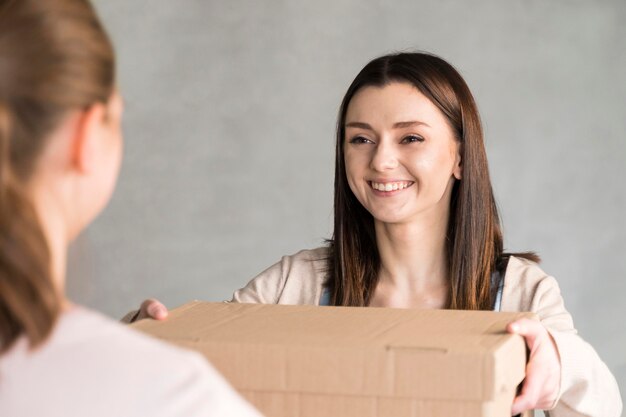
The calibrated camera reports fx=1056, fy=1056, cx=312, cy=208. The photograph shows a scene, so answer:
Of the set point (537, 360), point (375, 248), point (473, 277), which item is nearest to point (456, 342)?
point (537, 360)

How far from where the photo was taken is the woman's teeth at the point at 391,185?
1702 mm

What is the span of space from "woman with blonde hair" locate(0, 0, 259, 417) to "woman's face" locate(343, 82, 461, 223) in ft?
3.22

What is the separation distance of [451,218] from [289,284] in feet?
0.98

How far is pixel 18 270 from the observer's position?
0.71m

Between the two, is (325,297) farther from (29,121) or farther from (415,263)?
(29,121)

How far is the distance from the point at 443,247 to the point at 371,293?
0.14 meters

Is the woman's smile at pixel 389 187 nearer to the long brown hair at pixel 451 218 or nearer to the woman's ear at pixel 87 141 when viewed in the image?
the long brown hair at pixel 451 218

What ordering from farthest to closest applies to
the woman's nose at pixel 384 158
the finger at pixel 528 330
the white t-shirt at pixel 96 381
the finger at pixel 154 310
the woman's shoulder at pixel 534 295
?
the woman's nose at pixel 384 158 → the woman's shoulder at pixel 534 295 → the finger at pixel 154 310 → the finger at pixel 528 330 → the white t-shirt at pixel 96 381

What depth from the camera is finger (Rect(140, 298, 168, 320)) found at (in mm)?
1262

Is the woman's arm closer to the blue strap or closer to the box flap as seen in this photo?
the box flap

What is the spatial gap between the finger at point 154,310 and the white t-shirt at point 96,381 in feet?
1.79

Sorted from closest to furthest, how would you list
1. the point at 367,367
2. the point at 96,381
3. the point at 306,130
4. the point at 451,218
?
1. the point at 96,381
2. the point at 367,367
3. the point at 451,218
4. the point at 306,130

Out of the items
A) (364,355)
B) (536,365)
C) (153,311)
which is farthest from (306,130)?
(364,355)

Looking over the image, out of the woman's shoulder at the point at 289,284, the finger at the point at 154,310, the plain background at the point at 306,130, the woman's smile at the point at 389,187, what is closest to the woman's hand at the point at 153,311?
the finger at the point at 154,310
